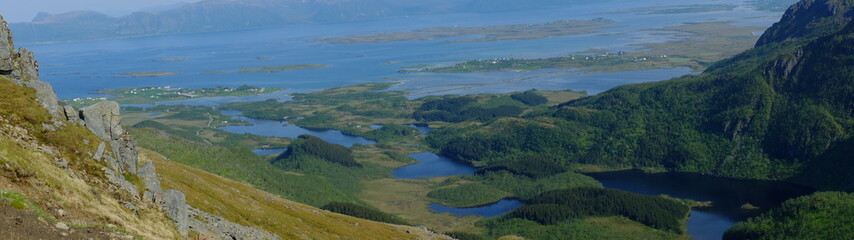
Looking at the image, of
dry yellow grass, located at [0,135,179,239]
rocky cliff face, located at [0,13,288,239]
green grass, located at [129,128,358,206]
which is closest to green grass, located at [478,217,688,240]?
green grass, located at [129,128,358,206]

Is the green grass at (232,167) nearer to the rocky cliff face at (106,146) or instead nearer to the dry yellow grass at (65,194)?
the rocky cliff face at (106,146)

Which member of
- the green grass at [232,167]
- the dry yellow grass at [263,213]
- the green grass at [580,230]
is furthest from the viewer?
the green grass at [232,167]

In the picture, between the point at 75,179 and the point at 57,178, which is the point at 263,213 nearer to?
the point at 75,179

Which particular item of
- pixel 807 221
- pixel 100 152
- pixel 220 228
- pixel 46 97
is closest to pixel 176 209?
pixel 100 152

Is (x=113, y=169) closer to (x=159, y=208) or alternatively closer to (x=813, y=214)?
(x=159, y=208)

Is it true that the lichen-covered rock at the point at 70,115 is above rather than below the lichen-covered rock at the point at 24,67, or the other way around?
below

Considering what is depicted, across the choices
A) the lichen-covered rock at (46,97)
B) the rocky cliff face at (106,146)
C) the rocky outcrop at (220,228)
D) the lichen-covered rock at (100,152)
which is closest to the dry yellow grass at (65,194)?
the rocky cliff face at (106,146)

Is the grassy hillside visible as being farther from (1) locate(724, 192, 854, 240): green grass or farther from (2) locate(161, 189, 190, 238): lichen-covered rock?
(1) locate(724, 192, 854, 240): green grass
